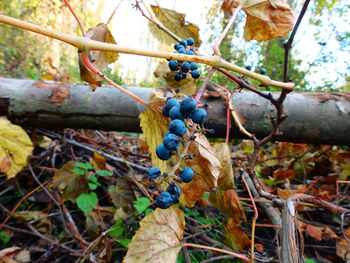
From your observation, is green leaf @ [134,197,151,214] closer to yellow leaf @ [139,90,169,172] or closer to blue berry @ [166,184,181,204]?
yellow leaf @ [139,90,169,172]

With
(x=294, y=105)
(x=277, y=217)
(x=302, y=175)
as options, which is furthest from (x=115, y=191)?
(x=302, y=175)

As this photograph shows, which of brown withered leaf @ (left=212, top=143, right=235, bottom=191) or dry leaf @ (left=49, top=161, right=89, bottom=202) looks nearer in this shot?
brown withered leaf @ (left=212, top=143, right=235, bottom=191)

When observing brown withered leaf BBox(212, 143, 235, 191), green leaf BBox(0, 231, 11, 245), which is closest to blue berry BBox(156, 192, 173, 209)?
brown withered leaf BBox(212, 143, 235, 191)

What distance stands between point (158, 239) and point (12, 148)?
1140 millimetres

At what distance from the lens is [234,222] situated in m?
0.95

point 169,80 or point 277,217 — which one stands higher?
point 169,80

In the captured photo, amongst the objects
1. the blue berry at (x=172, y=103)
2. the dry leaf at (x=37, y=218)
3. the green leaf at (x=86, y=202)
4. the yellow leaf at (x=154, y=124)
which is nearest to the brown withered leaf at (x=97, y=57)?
the yellow leaf at (x=154, y=124)

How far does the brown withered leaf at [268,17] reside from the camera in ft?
2.57

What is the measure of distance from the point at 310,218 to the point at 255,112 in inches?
29.3

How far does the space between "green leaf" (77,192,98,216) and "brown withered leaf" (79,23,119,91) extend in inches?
28.7

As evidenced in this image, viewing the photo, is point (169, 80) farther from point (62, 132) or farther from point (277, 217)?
→ point (62, 132)

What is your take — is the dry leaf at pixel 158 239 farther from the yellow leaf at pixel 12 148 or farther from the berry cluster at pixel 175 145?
the yellow leaf at pixel 12 148

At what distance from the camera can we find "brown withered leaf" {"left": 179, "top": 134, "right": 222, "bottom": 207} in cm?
52

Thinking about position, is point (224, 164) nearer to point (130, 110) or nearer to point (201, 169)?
point (201, 169)
